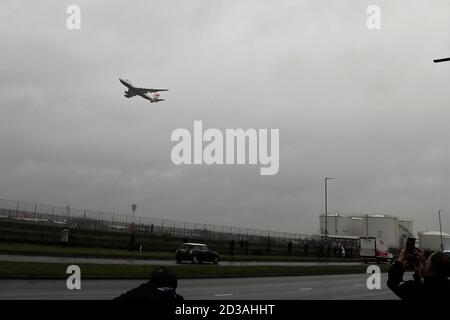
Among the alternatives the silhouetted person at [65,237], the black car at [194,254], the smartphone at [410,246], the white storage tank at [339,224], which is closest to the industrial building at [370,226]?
the white storage tank at [339,224]

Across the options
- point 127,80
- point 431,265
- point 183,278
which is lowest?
point 183,278

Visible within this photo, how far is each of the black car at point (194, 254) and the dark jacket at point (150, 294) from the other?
90.5ft

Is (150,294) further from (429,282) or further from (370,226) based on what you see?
(370,226)

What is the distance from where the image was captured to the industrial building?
102 m

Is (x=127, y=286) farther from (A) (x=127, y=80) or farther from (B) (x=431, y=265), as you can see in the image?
(A) (x=127, y=80)

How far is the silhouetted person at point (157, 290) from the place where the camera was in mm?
4023

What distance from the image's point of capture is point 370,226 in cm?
10606

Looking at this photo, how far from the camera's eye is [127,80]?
56.6m

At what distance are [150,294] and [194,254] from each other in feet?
92.5

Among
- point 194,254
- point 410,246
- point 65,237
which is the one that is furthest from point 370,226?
point 410,246
